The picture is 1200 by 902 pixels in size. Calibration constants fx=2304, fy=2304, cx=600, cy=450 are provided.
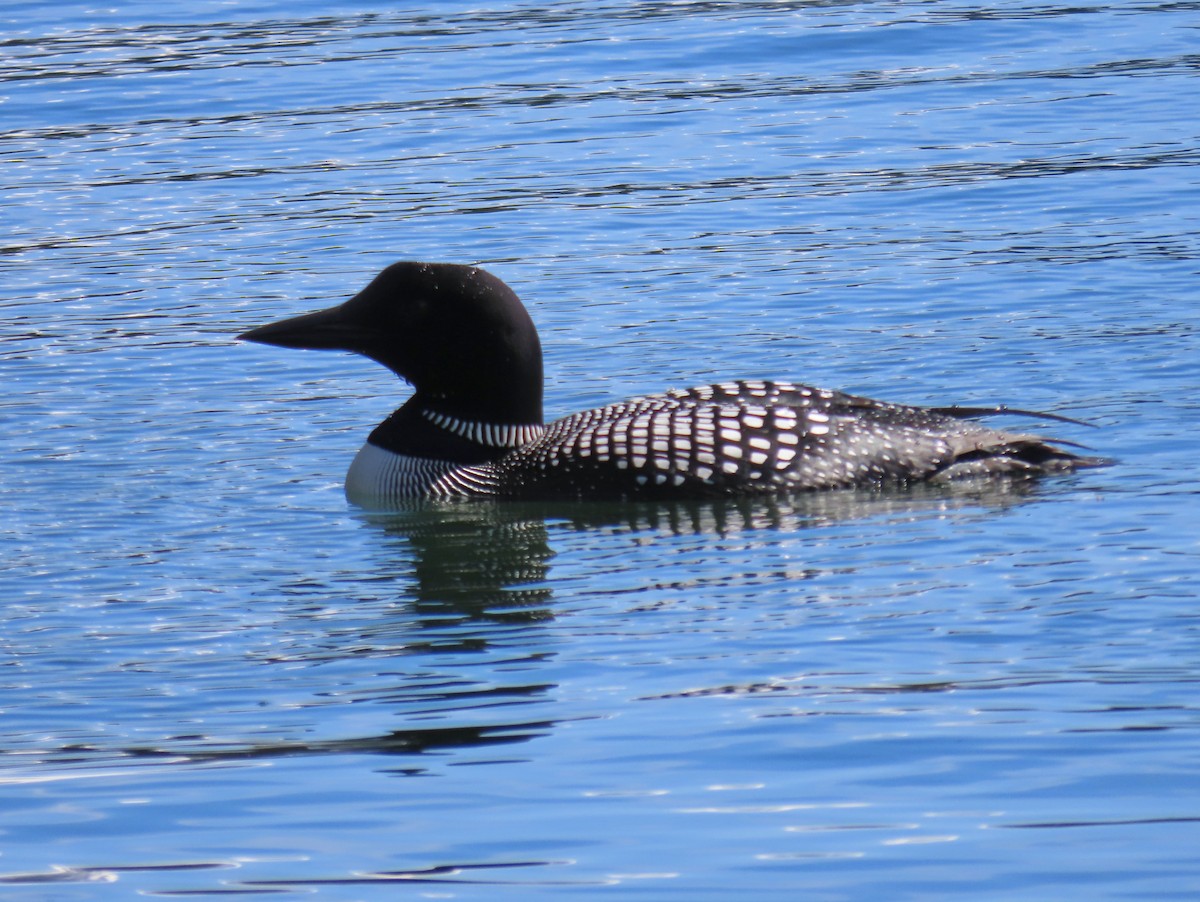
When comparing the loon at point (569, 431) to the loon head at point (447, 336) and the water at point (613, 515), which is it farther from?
the water at point (613, 515)

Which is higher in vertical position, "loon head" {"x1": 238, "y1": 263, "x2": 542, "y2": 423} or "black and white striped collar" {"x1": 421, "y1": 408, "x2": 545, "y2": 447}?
"loon head" {"x1": 238, "y1": 263, "x2": 542, "y2": 423}

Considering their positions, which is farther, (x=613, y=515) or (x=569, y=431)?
(x=569, y=431)

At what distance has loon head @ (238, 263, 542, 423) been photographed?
7.07 m

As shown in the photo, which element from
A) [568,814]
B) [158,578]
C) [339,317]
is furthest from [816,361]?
[568,814]

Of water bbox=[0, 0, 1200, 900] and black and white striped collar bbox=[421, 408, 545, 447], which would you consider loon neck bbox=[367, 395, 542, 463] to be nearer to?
black and white striped collar bbox=[421, 408, 545, 447]

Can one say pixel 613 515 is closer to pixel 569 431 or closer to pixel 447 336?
pixel 569 431

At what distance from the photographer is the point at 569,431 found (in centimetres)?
700

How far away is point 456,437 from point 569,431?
0.37 meters

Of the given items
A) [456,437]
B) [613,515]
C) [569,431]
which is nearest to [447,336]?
[456,437]

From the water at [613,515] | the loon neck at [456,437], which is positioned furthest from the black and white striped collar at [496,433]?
the water at [613,515]

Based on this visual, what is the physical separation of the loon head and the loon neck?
2cm

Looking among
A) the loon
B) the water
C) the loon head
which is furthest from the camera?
the loon head

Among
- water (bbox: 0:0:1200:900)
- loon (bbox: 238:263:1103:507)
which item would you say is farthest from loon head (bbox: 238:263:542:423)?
water (bbox: 0:0:1200:900)

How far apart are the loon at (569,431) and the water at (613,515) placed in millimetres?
137
